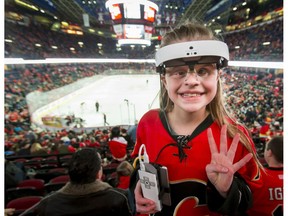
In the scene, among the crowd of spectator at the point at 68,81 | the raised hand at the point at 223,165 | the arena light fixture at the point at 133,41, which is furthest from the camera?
the arena light fixture at the point at 133,41

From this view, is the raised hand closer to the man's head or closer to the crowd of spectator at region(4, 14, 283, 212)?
the man's head

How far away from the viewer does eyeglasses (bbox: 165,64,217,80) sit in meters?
1.16

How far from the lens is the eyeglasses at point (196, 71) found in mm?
1164

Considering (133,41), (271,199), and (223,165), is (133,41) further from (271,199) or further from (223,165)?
(223,165)

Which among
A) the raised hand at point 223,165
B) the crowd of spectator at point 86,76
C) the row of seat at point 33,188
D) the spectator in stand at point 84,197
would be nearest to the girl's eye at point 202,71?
the raised hand at point 223,165

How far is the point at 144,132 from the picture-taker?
142 centimetres

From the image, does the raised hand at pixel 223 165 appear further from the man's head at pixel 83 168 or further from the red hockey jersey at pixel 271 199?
the man's head at pixel 83 168

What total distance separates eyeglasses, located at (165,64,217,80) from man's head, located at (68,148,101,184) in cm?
85

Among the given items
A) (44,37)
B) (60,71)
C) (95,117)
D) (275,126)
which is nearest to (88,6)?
(95,117)

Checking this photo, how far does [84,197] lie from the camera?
4.99ft

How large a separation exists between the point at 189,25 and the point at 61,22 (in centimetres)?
2734

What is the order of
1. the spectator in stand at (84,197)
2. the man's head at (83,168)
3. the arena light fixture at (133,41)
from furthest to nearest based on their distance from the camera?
the arena light fixture at (133,41) → the man's head at (83,168) → the spectator in stand at (84,197)

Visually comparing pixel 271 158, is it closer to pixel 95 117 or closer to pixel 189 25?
pixel 189 25

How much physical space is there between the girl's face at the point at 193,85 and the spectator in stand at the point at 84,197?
80 centimetres
